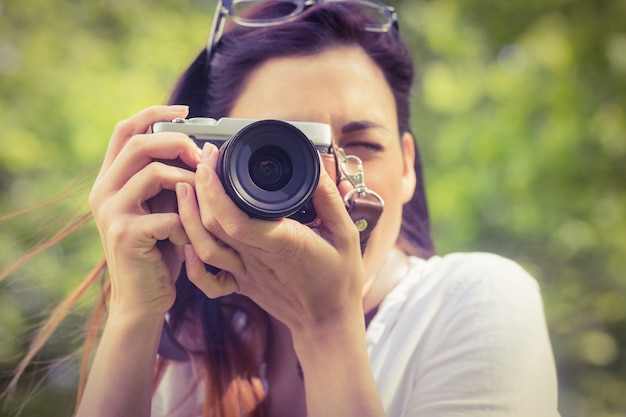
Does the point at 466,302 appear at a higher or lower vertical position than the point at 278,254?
lower

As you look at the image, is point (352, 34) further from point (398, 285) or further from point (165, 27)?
point (165, 27)

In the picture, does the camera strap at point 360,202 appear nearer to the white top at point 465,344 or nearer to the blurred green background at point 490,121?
the white top at point 465,344

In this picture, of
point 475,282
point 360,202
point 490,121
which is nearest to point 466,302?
point 475,282

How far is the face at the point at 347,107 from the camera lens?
0.86 m

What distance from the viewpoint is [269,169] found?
2.19ft

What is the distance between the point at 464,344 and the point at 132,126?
0.47 m

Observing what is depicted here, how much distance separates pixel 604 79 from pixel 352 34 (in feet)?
4.13

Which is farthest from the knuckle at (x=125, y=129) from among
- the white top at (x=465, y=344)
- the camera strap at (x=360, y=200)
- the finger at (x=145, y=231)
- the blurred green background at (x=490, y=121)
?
the blurred green background at (x=490, y=121)

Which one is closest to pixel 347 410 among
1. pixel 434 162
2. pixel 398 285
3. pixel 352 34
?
pixel 398 285

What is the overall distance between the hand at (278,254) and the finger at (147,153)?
0.04 meters

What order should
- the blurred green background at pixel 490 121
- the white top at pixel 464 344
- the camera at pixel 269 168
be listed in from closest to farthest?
the camera at pixel 269 168
the white top at pixel 464 344
the blurred green background at pixel 490 121

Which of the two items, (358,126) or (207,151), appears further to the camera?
(358,126)

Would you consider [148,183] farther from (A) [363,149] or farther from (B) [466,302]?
(B) [466,302]

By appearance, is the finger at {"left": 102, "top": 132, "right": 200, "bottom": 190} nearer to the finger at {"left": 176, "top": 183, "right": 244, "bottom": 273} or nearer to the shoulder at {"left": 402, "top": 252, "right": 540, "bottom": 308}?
the finger at {"left": 176, "top": 183, "right": 244, "bottom": 273}
